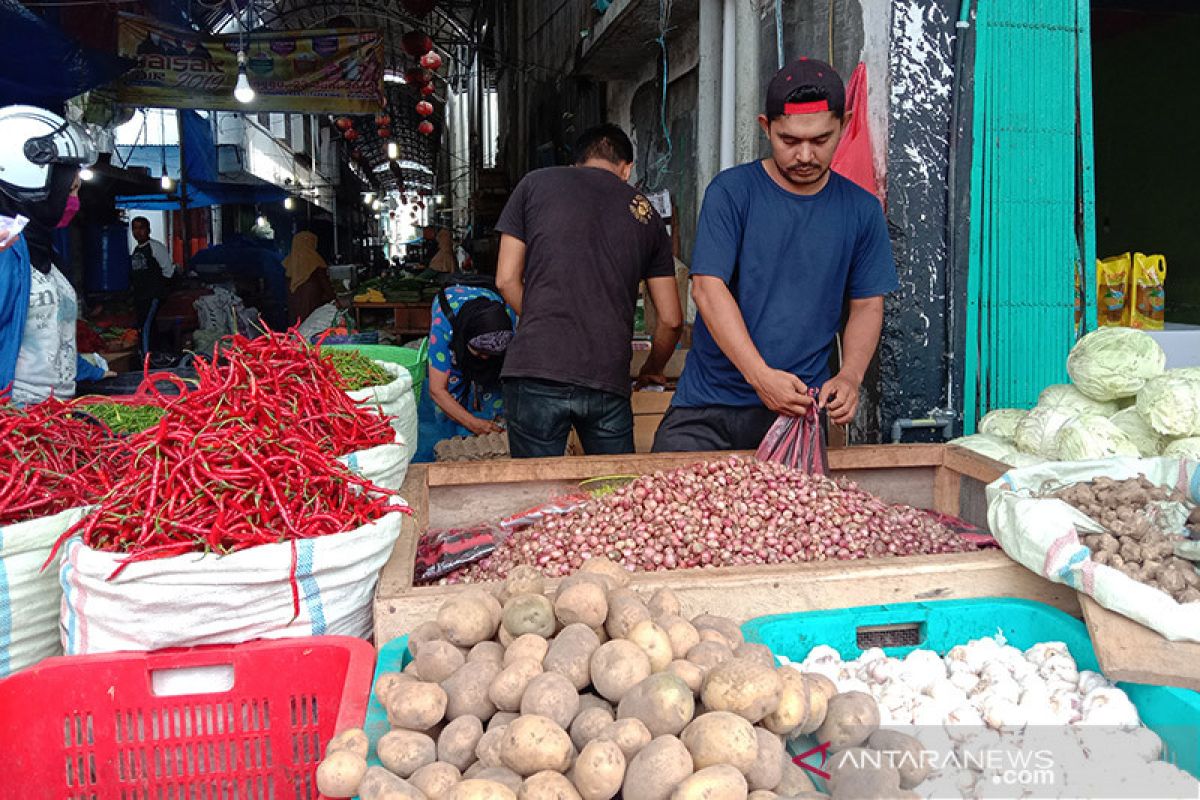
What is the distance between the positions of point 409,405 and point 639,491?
1.19 metres

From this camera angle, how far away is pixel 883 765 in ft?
4.76

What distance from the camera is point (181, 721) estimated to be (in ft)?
5.59

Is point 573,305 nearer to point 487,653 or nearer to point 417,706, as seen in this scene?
point 487,653

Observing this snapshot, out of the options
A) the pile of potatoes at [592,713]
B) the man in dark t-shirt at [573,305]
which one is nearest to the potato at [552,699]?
the pile of potatoes at [592,713]

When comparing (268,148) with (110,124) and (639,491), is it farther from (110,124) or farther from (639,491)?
(639,491)

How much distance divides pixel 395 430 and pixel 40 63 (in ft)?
20.9

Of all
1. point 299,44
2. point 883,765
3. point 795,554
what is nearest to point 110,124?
point 299,44

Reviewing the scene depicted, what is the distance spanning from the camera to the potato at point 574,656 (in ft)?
4.81

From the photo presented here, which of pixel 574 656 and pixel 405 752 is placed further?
pixel 574 656

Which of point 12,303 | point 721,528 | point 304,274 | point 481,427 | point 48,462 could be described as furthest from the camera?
point 304,274

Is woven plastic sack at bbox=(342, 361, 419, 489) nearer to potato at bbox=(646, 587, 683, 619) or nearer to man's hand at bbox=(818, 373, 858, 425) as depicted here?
potato at bbox=(646, 587, 683, 619)

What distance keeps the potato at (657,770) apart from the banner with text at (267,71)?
9493 millimetres

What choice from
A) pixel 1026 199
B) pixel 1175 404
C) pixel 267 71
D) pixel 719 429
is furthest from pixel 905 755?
pixel 267 71

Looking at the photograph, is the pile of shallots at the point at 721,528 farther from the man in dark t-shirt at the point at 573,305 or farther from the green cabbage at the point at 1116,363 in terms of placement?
the man in dark t-shirt at the point at 573,305
